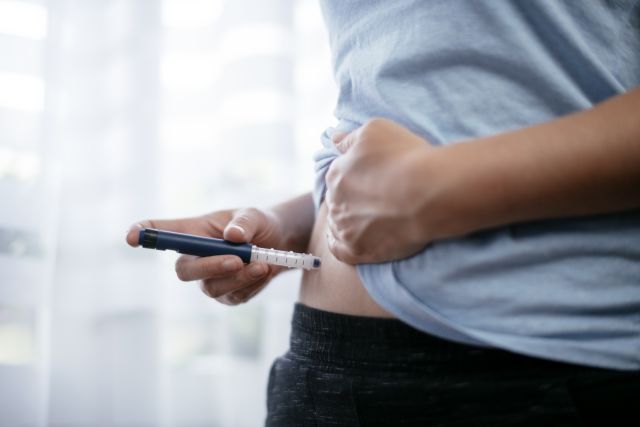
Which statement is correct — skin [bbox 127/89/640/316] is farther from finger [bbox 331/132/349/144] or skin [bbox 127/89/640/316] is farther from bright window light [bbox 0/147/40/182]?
bright window light [bbox 0/147/40/182]

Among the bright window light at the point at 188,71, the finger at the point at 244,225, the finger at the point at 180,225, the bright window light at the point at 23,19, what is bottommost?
the finger at the point at 180,225

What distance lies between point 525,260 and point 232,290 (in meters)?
0.37

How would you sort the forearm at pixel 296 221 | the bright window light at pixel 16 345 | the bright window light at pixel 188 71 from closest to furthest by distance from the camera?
the forearm at pixel 296 221
the bright window light at pixel 16 345
the bright window light at pixel 188 71

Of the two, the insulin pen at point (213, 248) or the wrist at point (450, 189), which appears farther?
the insulin pen at point (213, 248)

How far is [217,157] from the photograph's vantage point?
1.39 metres

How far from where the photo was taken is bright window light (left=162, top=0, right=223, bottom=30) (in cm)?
137

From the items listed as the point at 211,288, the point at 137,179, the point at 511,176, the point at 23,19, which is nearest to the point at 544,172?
the point at 511,176

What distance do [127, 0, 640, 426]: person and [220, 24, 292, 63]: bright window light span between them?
0.89 metres

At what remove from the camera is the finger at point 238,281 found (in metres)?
0.64

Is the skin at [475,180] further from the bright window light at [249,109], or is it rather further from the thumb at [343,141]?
the bright window light at [249,109]

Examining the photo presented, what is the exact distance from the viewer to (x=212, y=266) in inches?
23.9

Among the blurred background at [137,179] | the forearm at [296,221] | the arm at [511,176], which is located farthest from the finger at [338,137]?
the blurred background at [137,179]

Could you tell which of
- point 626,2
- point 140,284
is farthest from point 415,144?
point 140,284

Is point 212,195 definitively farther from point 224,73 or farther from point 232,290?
point 232,290
